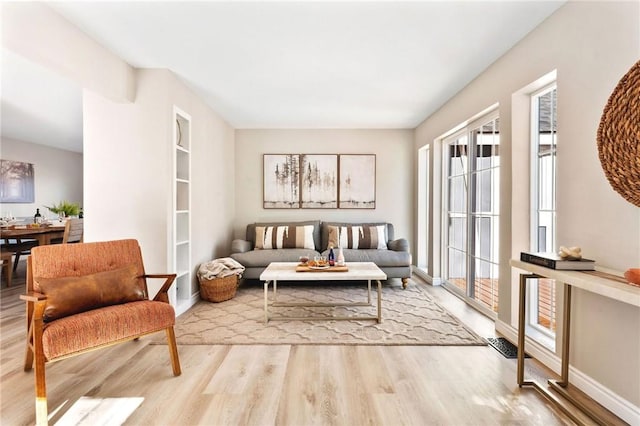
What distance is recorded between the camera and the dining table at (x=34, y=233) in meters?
4.38

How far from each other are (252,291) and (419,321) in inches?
85.8

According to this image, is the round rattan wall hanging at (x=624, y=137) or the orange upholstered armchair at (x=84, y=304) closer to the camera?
the round rattan wall hanging at (x=624, y=137)

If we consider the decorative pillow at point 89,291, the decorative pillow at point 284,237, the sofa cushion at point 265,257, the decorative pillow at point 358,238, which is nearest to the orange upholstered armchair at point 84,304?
the decorative pillow at point 89,291

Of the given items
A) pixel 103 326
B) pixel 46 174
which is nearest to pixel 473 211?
pixel 103 326

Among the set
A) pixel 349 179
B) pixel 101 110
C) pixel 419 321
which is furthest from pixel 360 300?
pixel 101 110

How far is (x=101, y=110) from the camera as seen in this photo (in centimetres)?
308

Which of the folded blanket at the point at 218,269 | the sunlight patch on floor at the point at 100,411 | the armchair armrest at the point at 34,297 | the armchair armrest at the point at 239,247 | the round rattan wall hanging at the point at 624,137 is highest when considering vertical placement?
the round rattan wall hanging at the point at 624,137

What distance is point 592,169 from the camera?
1.86m

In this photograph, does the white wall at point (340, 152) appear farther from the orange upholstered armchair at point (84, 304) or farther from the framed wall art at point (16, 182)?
the framed wall art at point (16, 182)

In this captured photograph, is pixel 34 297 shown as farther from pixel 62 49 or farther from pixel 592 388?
pixel 592 388

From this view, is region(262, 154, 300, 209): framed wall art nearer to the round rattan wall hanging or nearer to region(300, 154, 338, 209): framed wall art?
region(300, 154, 338, 209): framed wall art

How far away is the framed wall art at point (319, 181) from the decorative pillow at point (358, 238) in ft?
2.11

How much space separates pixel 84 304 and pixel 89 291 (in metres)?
0.08

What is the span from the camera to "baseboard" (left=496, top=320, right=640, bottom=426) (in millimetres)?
1631
